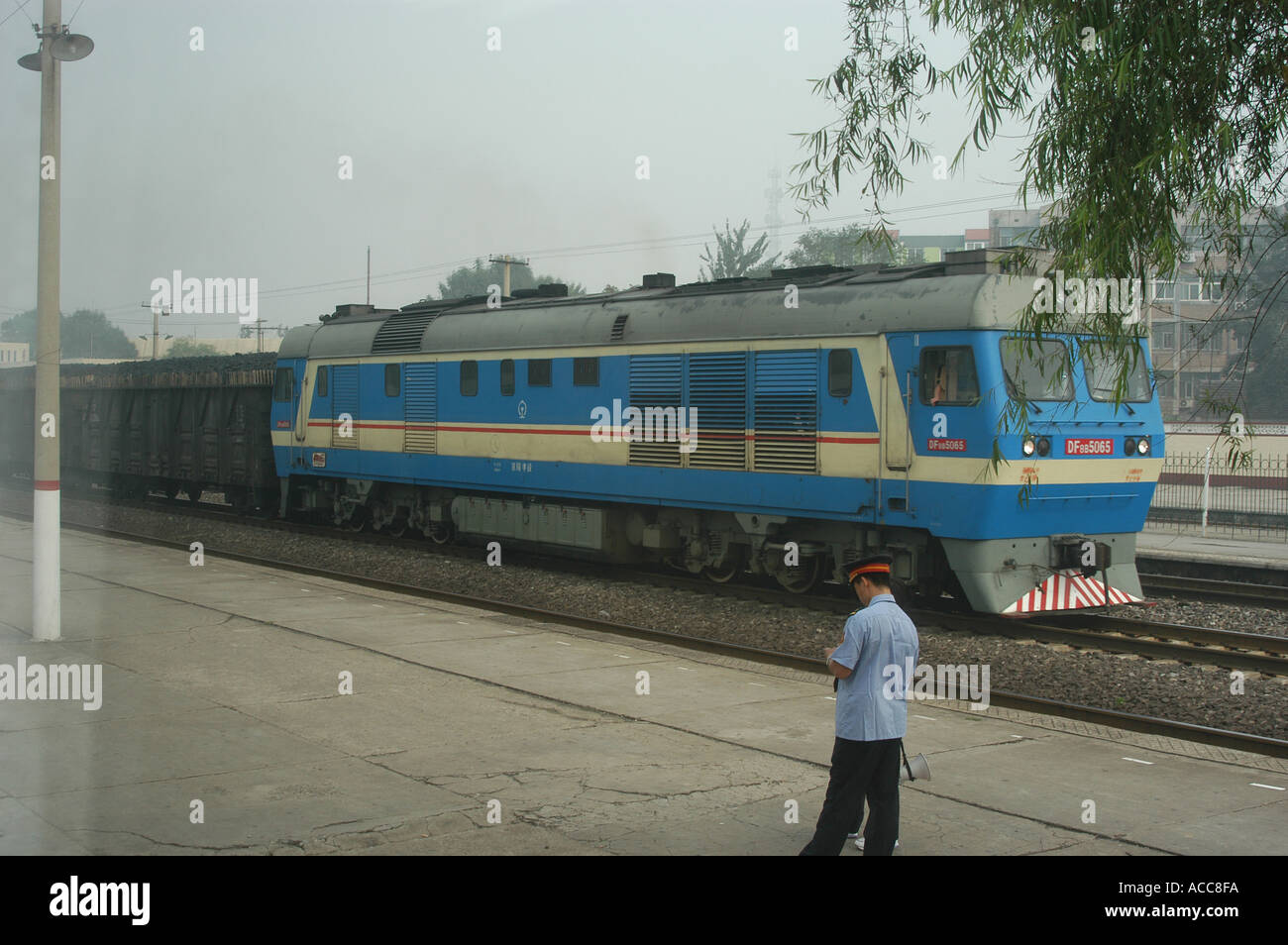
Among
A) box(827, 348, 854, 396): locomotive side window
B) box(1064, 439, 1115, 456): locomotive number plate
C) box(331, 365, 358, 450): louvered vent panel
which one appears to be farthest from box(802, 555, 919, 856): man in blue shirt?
box(331, 365, 358, 450): louvered vent panel

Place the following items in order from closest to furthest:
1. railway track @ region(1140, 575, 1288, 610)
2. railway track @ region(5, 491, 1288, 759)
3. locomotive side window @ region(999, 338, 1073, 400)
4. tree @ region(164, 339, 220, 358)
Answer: railway track @ region(5, 491, 1288, 759) < locomotive side window @ region(999, 338, 1073, 400) < railway track @ region(1140, 575, 1288, 610) < tree @ region(164, 339, 220, 358)

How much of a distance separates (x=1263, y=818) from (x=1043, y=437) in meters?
6.47

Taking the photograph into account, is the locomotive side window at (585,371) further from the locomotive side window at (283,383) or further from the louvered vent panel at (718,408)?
the locomotive side window at (283,383)

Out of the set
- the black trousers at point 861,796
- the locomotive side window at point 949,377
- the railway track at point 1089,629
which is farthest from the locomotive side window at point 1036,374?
the black trousers at point 861,796

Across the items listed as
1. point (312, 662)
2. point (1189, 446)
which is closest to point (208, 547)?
point (312, 662)

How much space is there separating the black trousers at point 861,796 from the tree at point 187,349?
262 feet

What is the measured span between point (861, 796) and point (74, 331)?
49.1ft

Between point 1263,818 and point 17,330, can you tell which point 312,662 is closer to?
point 17,330

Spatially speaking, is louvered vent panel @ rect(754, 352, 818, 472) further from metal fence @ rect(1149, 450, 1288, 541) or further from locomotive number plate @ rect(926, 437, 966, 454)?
metal fence @ rect(1149, 450, 1288, 541)

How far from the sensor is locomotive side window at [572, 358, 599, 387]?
1731cm

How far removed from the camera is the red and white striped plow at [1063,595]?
520 inches

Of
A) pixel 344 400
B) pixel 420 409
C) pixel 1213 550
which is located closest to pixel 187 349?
pixel 344 400

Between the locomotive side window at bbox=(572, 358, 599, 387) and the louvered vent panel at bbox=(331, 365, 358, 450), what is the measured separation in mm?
6281

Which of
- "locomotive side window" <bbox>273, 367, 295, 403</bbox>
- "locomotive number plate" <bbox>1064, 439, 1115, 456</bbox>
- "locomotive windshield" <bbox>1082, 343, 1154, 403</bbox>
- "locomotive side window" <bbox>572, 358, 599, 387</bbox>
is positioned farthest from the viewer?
"locomotive side window" <bbox>273, 367, 295, 403</bbox>
